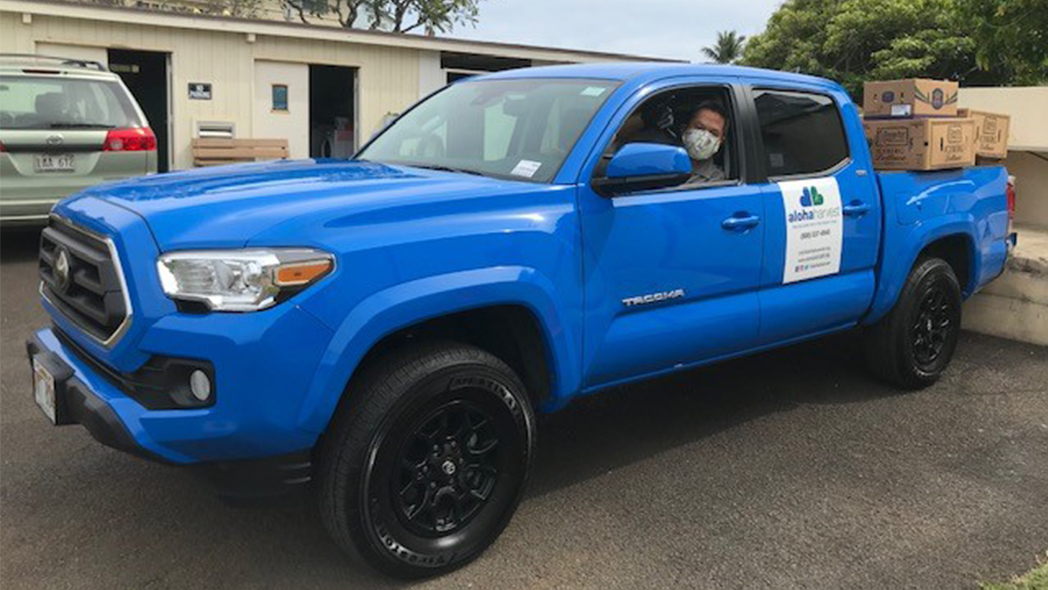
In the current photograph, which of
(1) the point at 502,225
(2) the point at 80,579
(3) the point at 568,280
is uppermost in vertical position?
(1) the point at 502,225

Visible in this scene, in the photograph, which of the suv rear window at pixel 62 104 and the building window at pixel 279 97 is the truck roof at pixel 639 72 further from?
the building window at pixel 279 97

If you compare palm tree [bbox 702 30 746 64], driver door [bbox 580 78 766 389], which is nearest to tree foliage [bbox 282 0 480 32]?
palm tree [bbox 702 30 746 64]

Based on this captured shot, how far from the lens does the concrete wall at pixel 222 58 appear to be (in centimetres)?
1364

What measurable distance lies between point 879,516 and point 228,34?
14227mm

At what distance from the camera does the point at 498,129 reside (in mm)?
3873

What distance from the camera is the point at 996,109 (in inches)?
348

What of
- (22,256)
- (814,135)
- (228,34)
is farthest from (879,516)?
(228,34)

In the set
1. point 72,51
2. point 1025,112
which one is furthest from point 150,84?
point 1025,112

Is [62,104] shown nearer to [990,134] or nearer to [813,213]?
[813,213]

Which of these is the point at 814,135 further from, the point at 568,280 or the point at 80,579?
the point at 80,579

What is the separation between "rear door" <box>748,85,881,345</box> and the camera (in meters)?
4.10

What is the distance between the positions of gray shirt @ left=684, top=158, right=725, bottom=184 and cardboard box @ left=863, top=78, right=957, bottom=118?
1968mm

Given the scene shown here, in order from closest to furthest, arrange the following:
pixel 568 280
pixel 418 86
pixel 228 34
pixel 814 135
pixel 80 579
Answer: pixel 80 579, pixel 568 280, pixel 814 135, pixel 228 34, pixel 418 86

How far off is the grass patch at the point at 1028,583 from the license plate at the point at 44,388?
3.31m
